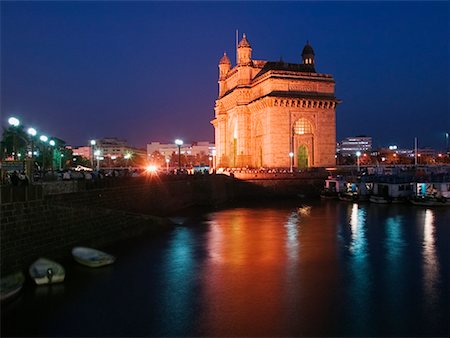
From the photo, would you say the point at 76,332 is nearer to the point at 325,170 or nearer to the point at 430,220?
the point at 430,220

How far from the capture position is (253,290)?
17.5 meters

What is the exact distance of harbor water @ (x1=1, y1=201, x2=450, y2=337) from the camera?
45.8 feet

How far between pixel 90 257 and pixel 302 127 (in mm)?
52427

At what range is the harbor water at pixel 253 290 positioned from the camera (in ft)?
45.8

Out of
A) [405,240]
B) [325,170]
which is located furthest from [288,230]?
[325,170]

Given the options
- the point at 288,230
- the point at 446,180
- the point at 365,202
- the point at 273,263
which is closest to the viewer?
the point at 273,263

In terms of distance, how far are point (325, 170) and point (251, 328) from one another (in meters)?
52.2

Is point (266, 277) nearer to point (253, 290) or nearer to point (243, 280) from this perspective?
point (243, 280)

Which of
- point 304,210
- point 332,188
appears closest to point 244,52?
point 332,188

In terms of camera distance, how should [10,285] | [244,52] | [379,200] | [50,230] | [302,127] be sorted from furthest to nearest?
[244,52], [302,127], [379,200], [50,230], [10,285]

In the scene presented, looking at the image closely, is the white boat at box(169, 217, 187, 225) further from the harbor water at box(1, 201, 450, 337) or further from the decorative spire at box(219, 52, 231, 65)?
the decorative spire at box(219, 52, 231, 65)

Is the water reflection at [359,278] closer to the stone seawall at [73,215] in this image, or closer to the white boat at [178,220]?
the stone seawall at [73,215]

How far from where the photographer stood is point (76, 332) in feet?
44.5

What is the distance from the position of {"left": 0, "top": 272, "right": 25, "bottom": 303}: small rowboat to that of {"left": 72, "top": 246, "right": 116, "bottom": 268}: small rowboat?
358cm
